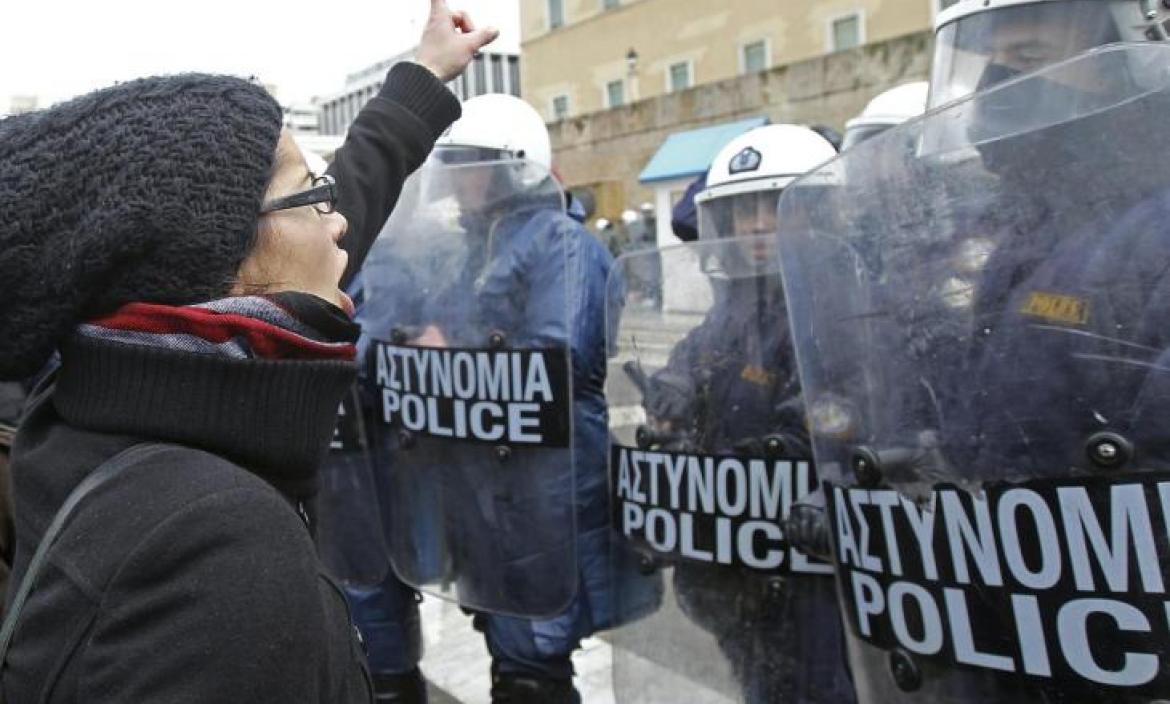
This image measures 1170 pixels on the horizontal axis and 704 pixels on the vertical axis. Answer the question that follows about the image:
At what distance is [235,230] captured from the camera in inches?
42.6

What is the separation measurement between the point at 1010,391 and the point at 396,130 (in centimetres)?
132

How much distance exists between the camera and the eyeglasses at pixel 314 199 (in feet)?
3.94

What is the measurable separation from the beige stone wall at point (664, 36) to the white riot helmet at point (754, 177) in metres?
21.0

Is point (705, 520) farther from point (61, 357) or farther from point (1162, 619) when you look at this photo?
point (61, 357)

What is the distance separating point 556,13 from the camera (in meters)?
33.4

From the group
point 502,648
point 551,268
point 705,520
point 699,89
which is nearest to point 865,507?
point 705,520

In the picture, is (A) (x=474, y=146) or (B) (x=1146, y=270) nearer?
(B) (x=1146, y=270)

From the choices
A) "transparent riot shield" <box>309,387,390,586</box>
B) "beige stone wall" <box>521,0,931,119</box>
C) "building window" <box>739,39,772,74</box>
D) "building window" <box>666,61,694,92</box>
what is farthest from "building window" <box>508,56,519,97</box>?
"transparent riot shield" <box>309,387,390,586</box>

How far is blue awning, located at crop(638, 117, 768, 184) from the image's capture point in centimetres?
1970

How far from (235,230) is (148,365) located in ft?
0.57

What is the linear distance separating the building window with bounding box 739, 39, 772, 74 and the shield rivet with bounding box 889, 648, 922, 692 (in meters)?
26.3

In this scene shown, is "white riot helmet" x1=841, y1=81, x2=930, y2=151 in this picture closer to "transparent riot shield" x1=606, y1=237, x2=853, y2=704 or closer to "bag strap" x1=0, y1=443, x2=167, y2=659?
"transparent riot shield" x1=606, y1=237, x2=853, y2=704

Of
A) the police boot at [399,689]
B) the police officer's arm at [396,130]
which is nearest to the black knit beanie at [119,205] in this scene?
the police officer's arm at [396,130]

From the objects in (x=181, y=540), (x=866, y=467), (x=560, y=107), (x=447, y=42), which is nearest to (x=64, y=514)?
(x=181, y=540)
